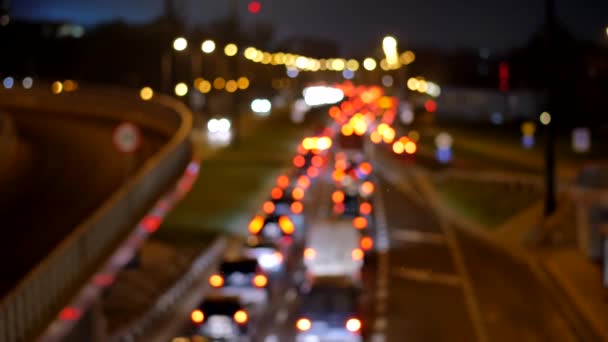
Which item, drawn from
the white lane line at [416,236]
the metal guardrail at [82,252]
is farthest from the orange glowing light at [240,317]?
the white lane line at [416,236]

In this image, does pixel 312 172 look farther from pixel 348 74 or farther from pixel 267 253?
pixel 348 74

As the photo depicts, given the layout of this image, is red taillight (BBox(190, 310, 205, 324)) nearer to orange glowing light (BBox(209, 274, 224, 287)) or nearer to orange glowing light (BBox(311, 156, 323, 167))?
orange glowing light (BBox(209, 274, 224, 287))

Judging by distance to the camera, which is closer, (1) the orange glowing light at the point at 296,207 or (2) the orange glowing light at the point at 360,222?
(2) the orange glowing light at the point at 360,222

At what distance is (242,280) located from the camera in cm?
2064

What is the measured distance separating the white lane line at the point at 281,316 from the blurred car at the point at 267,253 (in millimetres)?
2228

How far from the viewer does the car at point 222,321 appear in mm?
16531

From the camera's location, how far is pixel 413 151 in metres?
49.5

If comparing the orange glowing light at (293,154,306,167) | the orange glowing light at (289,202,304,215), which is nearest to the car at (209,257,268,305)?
the orange glowing light at (289,202,304,215)

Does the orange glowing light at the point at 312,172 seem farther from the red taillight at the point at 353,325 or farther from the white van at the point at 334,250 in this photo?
the red taillight at the point at 353,325

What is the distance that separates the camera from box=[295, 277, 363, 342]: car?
16.1 metres

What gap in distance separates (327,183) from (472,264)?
55.0 ft

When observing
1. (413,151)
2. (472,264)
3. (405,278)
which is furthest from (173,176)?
(413,151)

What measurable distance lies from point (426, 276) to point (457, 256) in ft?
10.8

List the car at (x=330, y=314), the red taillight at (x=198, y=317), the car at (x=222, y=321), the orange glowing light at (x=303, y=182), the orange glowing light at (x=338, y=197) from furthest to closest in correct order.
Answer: the orange glowing light at (x=303, y=182) < the orange glowing light at (x=338, y=197) < the red taillight at (x=198, y=317) < the car at (x=222, y=321) < the car at (x=330, y=314)
